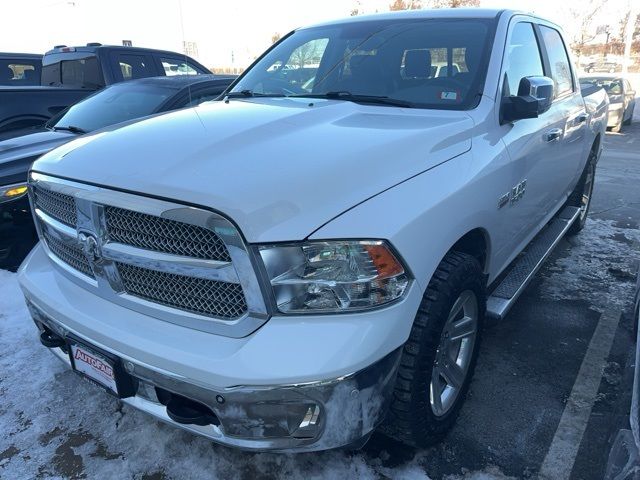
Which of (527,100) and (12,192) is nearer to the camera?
(527,100)

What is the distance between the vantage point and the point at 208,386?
1702 millimetres

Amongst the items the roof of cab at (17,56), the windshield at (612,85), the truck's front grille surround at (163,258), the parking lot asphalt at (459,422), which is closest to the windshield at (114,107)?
the parking lot asphalt at (459,422)

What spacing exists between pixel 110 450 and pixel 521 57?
318 cm

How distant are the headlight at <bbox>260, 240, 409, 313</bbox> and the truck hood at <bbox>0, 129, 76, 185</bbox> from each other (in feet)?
10.6

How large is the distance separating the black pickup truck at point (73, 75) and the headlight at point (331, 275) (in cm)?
524

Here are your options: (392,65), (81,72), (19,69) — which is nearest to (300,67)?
(392,65)

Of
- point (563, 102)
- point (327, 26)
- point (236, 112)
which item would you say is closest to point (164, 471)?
point (236, 112)

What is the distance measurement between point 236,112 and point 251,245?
1.24 m

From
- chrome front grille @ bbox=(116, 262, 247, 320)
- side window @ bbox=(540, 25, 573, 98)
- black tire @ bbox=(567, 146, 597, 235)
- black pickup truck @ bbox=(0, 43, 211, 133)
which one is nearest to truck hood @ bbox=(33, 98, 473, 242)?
chrome front grille @ bbox=(116, 262, 247, 320)

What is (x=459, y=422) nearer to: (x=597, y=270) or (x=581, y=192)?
(x=597, y=270)

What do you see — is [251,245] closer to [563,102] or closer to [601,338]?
[601,338]

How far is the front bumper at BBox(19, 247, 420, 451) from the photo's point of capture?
1.64 meters

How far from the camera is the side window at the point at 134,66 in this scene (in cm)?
687

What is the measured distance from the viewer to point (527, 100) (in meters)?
2.66
